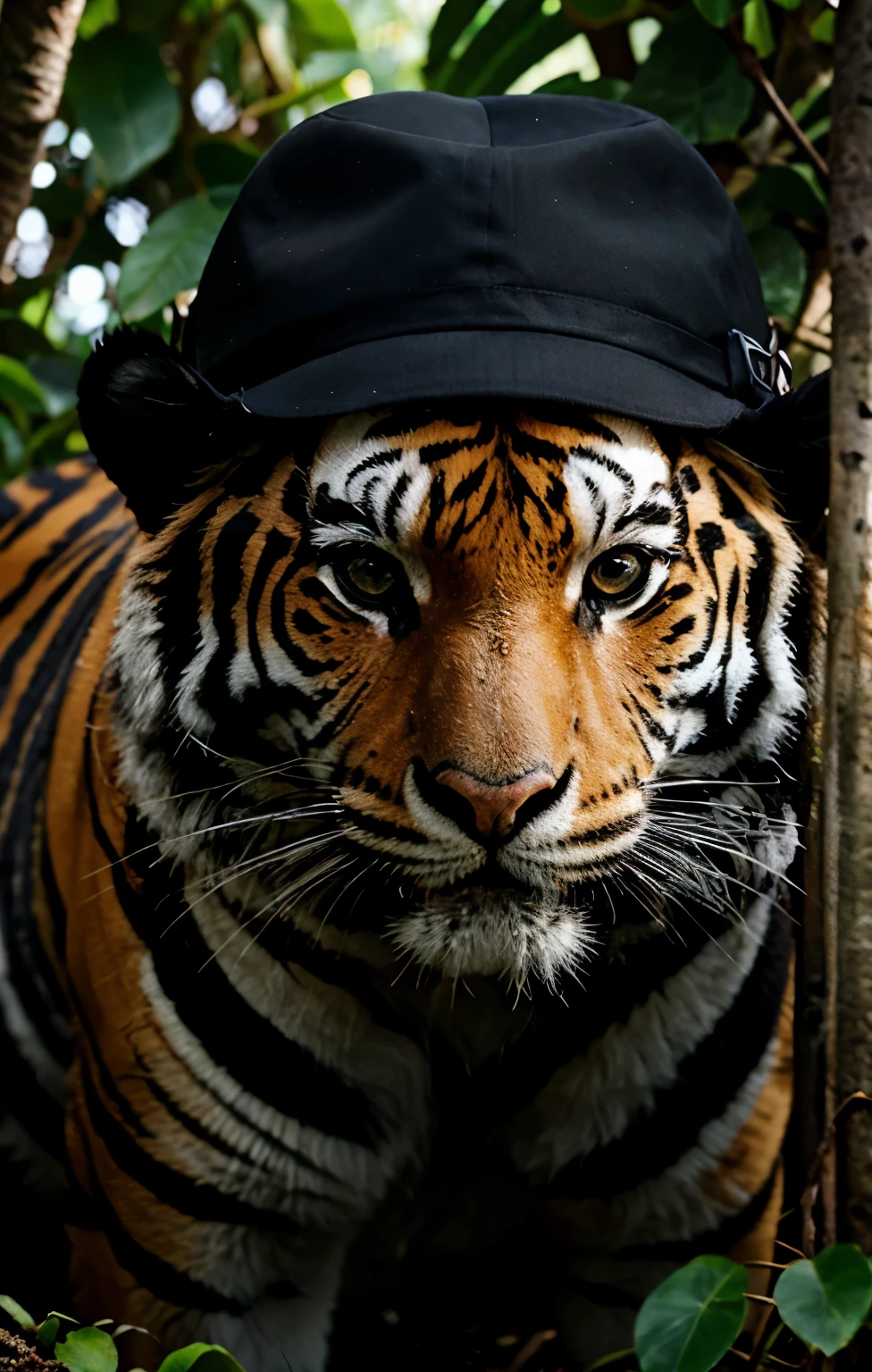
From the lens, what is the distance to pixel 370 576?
4.02 feet

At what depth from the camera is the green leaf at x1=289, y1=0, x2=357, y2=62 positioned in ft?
9.20

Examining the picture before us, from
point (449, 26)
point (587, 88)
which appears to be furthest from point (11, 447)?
point (587, 88)

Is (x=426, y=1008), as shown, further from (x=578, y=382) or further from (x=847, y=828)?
(x=578, y=382)

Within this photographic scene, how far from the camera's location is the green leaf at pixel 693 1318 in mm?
1059

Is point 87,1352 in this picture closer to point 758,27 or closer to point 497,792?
point 497,792

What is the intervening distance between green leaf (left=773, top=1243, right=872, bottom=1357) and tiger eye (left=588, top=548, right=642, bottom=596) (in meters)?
0.57

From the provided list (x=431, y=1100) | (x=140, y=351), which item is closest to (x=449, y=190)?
(x=140, y=351)

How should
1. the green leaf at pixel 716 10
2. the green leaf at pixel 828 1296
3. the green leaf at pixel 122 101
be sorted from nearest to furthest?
the green leaf at pixel 828 1296 → the green leaf at pixel 716 10 → the green leaf at pixel 122 101

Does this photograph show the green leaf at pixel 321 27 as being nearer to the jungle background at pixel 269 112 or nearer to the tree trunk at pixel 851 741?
the jungle background at pixel 269 112

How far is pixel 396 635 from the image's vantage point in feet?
3.99

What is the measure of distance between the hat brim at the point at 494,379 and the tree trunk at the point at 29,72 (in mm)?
1239

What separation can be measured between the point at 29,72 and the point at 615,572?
1.51 metres

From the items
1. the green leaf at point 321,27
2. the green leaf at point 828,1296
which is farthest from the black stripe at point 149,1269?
the green leaf at point 321,27

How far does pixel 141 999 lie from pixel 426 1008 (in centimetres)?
30
